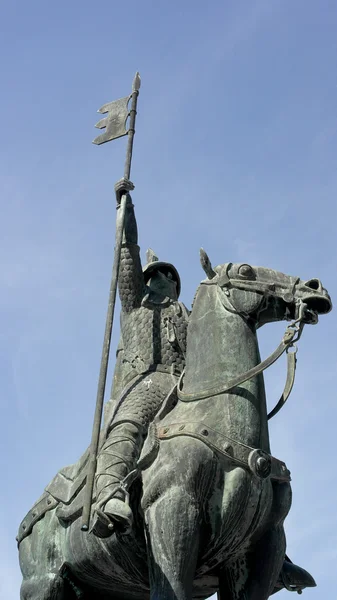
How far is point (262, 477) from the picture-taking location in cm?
855

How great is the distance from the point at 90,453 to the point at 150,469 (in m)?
0.72

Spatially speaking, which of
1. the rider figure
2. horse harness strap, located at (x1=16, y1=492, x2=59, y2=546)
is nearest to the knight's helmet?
the rider figure

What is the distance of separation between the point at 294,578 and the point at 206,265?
9.90ft

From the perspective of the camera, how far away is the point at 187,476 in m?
8.35

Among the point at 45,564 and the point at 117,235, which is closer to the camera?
the point at 45,564

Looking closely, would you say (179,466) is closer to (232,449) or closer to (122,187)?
(232,449)

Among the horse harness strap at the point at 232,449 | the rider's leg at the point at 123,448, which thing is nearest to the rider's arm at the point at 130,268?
the rider's leg at the point at 123,448

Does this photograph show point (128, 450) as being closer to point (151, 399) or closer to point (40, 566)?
point (151, 399)

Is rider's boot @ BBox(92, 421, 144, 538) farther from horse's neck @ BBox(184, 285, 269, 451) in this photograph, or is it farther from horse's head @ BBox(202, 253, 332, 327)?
horse's head @ BBox(202, 253, 332, 327)

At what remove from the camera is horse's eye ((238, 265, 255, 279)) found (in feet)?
30.4

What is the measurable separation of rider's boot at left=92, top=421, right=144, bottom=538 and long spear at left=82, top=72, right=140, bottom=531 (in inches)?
4.7

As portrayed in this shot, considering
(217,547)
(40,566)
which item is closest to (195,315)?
(217,547)

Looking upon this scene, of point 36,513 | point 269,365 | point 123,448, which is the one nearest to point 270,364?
point 269,365

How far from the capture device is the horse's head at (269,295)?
29.8 ft
